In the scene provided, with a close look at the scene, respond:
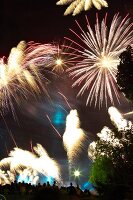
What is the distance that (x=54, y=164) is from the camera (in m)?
44.1

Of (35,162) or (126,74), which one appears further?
(35,162)

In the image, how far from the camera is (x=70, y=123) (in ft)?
123

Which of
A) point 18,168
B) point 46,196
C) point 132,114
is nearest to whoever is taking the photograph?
point 46,196

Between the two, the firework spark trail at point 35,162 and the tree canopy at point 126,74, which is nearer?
the tree canopy at point 126,74

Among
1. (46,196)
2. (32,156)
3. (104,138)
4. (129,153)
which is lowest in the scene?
(46,196)

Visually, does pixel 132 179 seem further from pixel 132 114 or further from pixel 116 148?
pixel 132 114

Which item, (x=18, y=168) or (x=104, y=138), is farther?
(x=18, y=168)

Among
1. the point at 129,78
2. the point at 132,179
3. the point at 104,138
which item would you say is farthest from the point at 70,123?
the point at 129,78

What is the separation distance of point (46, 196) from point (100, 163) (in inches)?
1287

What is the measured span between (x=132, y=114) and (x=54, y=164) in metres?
9.41

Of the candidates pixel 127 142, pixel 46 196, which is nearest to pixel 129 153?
pixel 127 142

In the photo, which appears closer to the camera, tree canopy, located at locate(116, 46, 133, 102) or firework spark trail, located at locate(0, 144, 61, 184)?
tree canopy, located at locate(116, 46, 133, 102)

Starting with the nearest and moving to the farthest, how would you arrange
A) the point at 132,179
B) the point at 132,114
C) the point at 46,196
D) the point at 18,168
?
1. the point at 46,196
2. the point at 132,179
3. the point at 132,114
4. the point at 18,168

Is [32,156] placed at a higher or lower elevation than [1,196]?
higher
